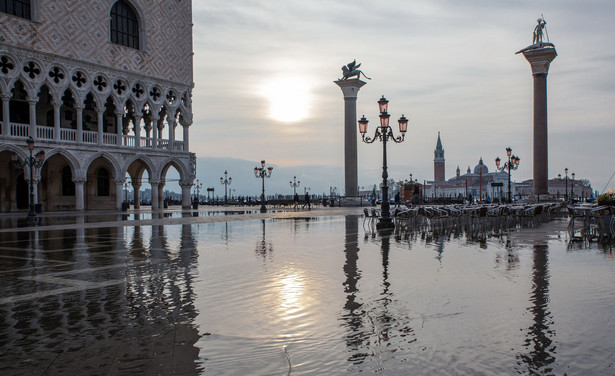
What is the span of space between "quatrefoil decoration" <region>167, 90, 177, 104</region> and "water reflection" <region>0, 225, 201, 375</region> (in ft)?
101

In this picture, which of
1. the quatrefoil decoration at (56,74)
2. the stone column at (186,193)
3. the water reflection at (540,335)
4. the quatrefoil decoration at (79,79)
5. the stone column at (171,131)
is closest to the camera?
the water reflection at (540,335)

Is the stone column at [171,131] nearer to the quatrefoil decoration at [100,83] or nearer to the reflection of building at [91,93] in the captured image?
the reflection of building at [91,93]

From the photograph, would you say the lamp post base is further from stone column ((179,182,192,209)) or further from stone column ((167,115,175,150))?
stone column ((179,182,192,209))

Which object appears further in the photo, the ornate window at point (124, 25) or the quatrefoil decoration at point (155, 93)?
the quatrefoil decoration at point (155, 93)

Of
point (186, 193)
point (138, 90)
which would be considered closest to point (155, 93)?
point (138, 90)

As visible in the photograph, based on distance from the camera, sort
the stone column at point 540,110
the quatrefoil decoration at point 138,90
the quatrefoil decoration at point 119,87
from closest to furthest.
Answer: the stone column at point 540,110
the quatrefoil decoration at point 119,87
the quatrefoil decoration at point 138,90

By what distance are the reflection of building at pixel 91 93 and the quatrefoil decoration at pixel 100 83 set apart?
0.23ft

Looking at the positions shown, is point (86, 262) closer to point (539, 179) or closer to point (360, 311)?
point (360, 311)

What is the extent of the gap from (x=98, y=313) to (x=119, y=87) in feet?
110

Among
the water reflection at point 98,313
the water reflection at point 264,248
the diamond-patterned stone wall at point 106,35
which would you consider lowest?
the water reflection at point 264,248

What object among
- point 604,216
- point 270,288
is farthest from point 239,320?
point 604,216

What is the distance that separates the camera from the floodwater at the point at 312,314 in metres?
3.75

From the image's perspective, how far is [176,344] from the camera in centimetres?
419

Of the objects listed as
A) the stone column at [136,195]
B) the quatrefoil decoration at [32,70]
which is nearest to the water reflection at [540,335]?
the quatrefoil decoration at [32,70]
